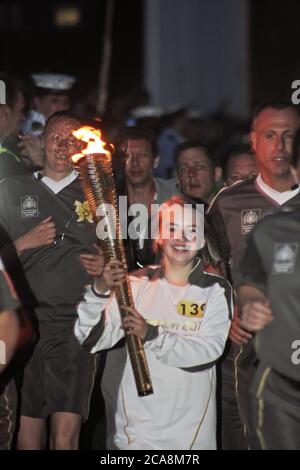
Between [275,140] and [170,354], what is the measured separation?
1619mm

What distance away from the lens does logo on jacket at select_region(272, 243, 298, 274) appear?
4.41 meters

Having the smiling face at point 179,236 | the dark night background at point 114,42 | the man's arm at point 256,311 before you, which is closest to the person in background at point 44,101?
the smiling face at point 179,236

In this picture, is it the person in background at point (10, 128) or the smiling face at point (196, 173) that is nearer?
the person in background at point (10, 128)

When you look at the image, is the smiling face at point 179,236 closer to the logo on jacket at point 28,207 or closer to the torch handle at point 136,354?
the torch handle at point 136,354

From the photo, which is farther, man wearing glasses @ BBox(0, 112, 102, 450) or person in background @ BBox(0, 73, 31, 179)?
person in background @ BBox(0, 73, 31, 179)

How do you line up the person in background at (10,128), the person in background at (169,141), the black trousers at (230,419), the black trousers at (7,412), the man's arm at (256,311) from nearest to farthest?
the man's arm at (256,311) → the black trousers at (7,412) → the black trousers at (230,419) → the person in background at (10,128) → the person in background at (169,141)

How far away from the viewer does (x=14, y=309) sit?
4512 mm

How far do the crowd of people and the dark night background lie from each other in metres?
27.3

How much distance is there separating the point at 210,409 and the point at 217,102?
26.2m

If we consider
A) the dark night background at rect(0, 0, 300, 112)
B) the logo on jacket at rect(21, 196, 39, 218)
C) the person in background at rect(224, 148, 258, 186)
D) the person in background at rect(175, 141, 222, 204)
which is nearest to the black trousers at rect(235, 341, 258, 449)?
the logo on jacket at rect(21, 196, 39, 218)

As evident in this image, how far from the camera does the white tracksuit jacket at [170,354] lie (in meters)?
5.40

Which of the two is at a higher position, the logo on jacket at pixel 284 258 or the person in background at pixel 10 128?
the person in background at pixel 10 128

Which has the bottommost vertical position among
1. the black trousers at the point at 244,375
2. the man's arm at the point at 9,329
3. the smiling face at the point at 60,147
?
the black trousers at the point at 244,375

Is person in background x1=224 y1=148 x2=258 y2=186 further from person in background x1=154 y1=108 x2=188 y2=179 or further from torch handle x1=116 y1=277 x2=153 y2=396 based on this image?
person in background x1=154 y1=108 x2=188 y2=179
